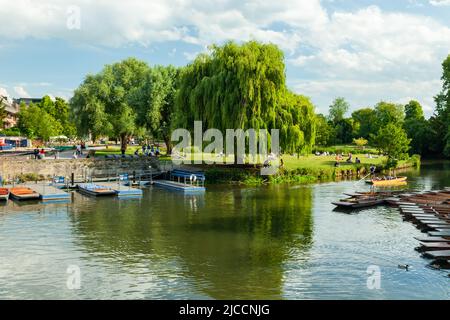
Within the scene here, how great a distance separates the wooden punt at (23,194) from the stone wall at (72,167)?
710 cm

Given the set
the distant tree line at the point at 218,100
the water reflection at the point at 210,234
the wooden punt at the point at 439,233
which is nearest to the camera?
the water reflection at the point at 210,234

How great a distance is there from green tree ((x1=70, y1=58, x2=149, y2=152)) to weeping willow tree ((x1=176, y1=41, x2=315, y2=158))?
13.0 metres

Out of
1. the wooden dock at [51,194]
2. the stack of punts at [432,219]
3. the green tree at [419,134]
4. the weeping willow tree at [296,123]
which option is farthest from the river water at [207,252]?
the green tree at [419,134]

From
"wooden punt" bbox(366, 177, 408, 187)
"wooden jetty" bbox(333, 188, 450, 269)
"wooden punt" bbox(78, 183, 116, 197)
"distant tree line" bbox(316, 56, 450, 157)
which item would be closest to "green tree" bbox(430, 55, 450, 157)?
"distant tree line" bbox(316, 56, 450, 157)

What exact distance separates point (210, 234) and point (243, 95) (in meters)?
24.7

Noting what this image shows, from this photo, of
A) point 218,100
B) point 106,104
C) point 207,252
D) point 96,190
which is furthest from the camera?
point 106,104

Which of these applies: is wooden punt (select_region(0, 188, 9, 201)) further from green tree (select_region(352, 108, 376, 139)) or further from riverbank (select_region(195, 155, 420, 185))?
green tree (select_region(352, 108, 376, 139))

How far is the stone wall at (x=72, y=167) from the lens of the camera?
155 feet

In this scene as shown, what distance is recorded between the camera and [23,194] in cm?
3869

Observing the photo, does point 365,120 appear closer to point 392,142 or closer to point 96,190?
point 392,142

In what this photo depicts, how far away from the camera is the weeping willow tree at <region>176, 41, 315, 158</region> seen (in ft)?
158

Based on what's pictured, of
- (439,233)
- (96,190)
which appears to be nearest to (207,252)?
(439,233)

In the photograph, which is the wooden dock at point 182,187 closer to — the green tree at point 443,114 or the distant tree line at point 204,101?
the distant tree line at point 204,101

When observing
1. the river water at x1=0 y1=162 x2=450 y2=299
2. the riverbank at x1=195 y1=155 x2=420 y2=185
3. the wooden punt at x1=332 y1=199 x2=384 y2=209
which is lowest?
the river water at x1=0 y1=162 x2=450 y2=299
